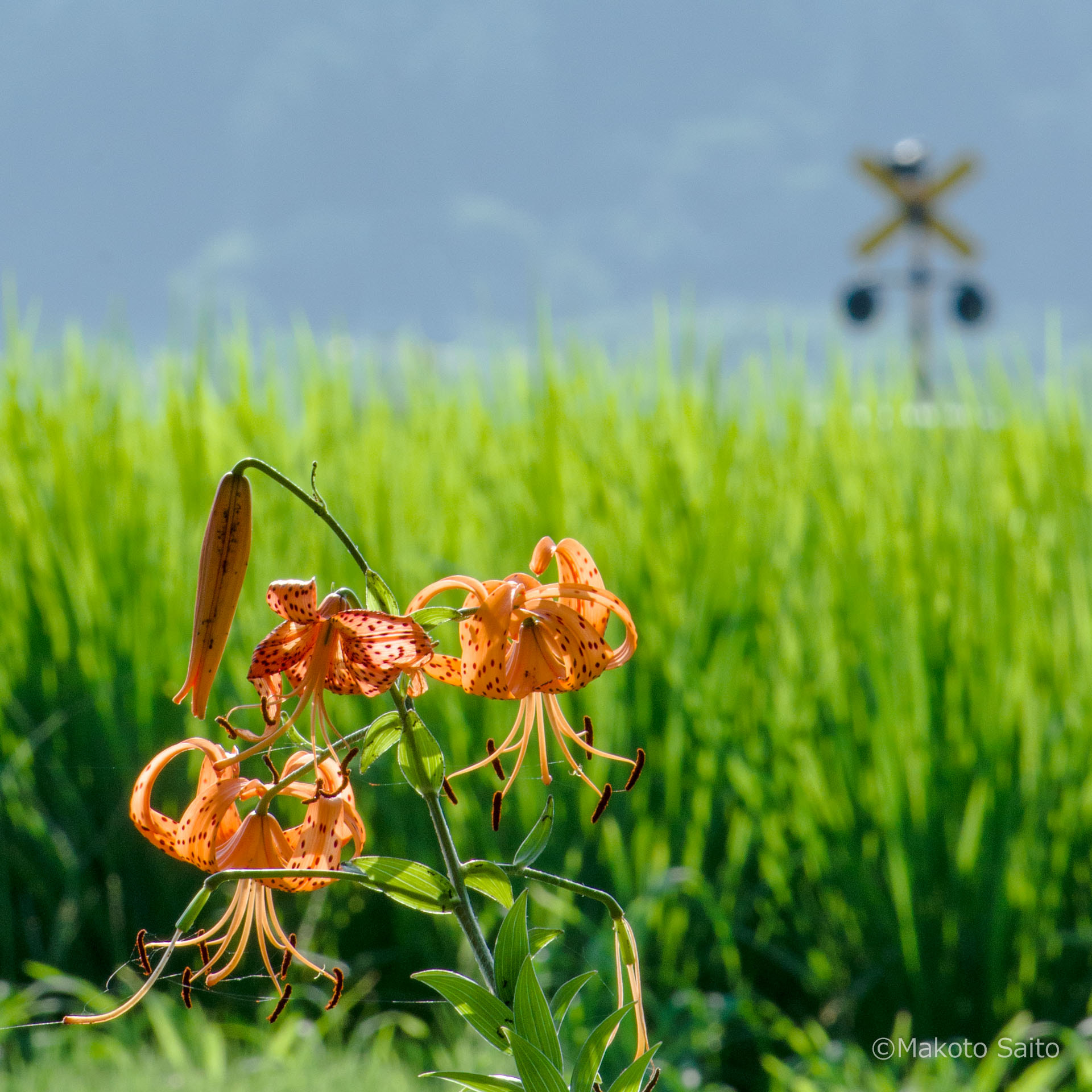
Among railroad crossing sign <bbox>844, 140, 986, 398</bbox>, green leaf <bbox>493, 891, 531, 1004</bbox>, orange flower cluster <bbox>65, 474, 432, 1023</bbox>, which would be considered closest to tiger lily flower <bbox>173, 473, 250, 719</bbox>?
orange flower cluster <bbox>65, 474, 432, 1023</bbox>

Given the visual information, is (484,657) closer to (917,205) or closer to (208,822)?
(208,822)

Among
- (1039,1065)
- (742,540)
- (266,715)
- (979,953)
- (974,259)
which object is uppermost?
(974,259)

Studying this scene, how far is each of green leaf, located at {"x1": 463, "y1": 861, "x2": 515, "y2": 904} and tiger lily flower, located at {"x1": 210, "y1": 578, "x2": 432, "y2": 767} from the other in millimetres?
57

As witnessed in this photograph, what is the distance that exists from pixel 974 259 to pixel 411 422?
657 centimetres

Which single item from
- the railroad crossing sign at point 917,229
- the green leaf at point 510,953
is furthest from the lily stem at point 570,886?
the railroad crossing sign at point 917,229

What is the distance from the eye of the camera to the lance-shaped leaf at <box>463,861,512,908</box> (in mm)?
325

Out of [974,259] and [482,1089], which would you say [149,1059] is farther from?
[974,259]

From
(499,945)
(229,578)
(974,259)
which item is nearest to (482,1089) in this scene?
(499,945)

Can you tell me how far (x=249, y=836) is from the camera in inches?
12.7

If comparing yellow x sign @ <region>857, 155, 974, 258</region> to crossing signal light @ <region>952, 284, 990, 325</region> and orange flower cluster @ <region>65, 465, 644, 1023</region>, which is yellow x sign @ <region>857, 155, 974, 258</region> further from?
orange flower cluster @ <region>65, 465, 644, 1023</region>

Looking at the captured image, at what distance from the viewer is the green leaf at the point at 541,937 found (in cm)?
33

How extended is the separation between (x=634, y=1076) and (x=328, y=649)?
14cm

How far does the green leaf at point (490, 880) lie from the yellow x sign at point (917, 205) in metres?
8.08

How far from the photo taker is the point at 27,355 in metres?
2.33
